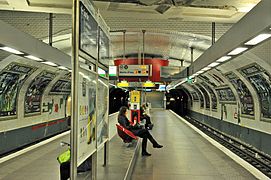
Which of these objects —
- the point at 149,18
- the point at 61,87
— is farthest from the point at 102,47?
the point at 61,87

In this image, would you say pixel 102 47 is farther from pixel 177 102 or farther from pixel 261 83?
pixel 177 102

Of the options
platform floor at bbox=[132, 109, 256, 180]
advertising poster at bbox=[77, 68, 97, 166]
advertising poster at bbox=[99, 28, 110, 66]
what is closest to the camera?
advertising poster at bbox=[77, 68, 97, 166]

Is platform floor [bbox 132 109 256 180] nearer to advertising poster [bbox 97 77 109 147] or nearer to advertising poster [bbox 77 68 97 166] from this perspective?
advertising poster [bbox 97 77 109 147]

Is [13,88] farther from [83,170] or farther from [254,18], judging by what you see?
[254,18]

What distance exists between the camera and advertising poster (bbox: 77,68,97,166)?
3.26m

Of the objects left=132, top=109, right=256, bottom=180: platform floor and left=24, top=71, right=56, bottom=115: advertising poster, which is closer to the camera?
left=132, top=109, right=256, bottom=180: platform floor

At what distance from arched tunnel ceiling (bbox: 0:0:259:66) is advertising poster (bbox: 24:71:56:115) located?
1537mm

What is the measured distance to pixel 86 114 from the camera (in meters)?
3.59

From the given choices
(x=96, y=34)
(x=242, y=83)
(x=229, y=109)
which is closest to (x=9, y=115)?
(x=96, y=34)

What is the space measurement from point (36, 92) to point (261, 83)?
864cm

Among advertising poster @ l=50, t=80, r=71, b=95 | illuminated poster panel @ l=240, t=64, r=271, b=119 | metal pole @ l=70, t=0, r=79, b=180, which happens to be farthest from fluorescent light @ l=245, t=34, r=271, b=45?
advertising poster @ l=50, t=80, r=71, b=95

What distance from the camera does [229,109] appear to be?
55.0 ft

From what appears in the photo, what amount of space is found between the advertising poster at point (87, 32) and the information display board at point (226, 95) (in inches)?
478

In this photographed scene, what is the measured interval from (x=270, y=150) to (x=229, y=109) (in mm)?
5898
